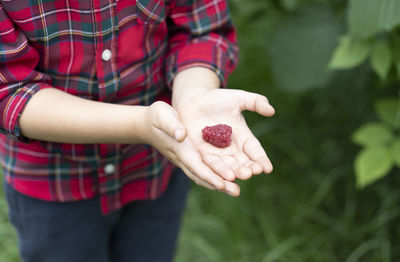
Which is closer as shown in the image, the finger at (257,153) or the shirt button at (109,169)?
the finger at (257,153)

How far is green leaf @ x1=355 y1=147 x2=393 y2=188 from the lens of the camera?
1.50 m

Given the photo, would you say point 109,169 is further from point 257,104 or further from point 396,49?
point 396,49

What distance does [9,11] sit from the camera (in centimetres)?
92

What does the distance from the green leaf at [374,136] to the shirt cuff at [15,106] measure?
1.09m

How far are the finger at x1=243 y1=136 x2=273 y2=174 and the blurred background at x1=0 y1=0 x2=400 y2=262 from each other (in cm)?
66

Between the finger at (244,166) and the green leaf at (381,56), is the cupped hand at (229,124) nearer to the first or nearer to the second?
the finger at (244,166)

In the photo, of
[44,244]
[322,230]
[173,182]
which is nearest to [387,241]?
[322,230]

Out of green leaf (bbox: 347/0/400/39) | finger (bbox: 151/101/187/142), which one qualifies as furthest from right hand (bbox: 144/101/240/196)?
green leaf (bbox: 347/0/400/39)

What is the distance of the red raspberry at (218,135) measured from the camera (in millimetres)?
913

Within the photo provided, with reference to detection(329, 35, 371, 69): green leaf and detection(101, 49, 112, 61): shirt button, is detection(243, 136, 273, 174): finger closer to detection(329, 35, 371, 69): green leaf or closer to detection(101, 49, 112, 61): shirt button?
detection(101, 49, 112, 61): shirt button

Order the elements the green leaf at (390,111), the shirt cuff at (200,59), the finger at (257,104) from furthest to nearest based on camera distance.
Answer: the green leaf at (390,111) → the shirt cuff at (200,59) → the finger at (257,104)

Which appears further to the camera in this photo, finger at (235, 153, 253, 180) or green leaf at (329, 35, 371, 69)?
green leaf at (329, 35, 371, 69)

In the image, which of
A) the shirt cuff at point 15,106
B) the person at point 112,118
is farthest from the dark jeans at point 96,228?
the shirt cuff at point 15,106

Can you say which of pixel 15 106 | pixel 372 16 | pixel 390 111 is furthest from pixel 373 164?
pixel 15 106
